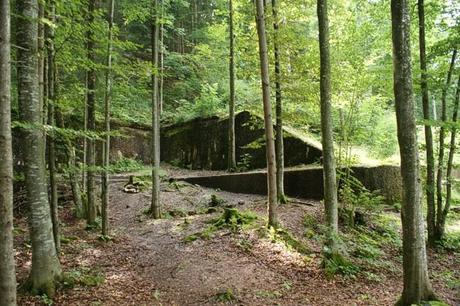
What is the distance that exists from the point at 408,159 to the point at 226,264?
4185mm

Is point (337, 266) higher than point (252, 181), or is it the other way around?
point (252, 181)

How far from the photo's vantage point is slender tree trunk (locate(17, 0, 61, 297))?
18.0 feet

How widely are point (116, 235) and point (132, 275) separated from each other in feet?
10.1

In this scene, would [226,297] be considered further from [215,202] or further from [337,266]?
[215,202]

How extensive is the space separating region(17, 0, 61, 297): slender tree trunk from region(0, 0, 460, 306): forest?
0.07 feet

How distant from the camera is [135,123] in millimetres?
21188

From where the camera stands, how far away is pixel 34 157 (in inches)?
223

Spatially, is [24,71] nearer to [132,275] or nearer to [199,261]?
[132,275]

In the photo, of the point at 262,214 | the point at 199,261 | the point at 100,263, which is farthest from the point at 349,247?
the point at 100,263

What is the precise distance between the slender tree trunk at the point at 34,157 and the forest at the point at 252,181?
2 centimetres

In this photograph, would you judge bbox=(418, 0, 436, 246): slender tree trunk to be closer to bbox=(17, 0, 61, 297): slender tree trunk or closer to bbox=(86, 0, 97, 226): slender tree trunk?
bbox=(86, 0, 97, 226): slender tree trunk

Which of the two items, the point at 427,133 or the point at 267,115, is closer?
the point at 267,115

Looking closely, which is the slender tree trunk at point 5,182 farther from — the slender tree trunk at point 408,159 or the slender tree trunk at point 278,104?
the slender tree trunk at point 278,104

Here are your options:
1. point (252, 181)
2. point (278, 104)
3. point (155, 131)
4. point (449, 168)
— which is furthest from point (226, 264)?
point (252, 181)
